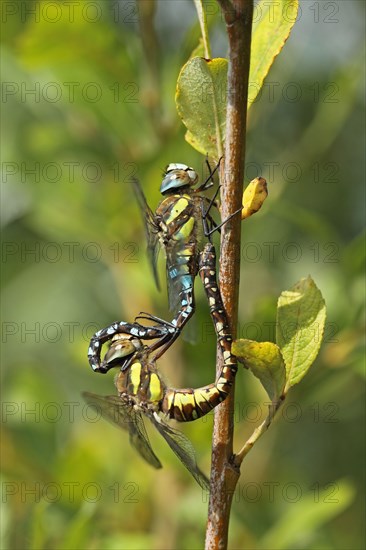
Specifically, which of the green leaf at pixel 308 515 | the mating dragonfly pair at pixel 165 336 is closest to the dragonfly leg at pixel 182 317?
the mating dragonfly pair at pixel 165 336

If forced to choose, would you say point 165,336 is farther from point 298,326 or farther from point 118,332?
point 298,326

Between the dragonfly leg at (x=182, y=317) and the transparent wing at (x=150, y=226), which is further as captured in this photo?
the transparent wing at (x=150, y=226)

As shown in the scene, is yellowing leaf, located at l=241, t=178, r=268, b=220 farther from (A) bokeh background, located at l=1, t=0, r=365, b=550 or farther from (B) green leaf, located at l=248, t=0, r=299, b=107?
(A) bokeh background, located at l=1, t=0, r=365, b=550

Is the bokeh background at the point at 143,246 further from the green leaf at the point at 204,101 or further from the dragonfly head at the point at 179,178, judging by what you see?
the green leaf at the point at 204,101

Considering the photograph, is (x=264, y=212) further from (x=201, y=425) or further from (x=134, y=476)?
(x=134, y=476)

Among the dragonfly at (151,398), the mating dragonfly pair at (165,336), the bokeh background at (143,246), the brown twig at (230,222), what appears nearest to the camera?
the brown twig at (230,222)

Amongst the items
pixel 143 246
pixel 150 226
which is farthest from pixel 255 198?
pixel 143 246

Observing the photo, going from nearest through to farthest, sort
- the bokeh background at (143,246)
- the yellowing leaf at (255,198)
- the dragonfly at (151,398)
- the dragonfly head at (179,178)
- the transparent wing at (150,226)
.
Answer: the yellowing leaf at (255,198) → the dragonfly at (151,398) → the dragonfly head at (179,178) → the transparent wing at (150,226) → the bokeh background at (143,246)

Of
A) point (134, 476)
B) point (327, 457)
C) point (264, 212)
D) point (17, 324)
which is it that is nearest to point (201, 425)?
point (134, 476)
